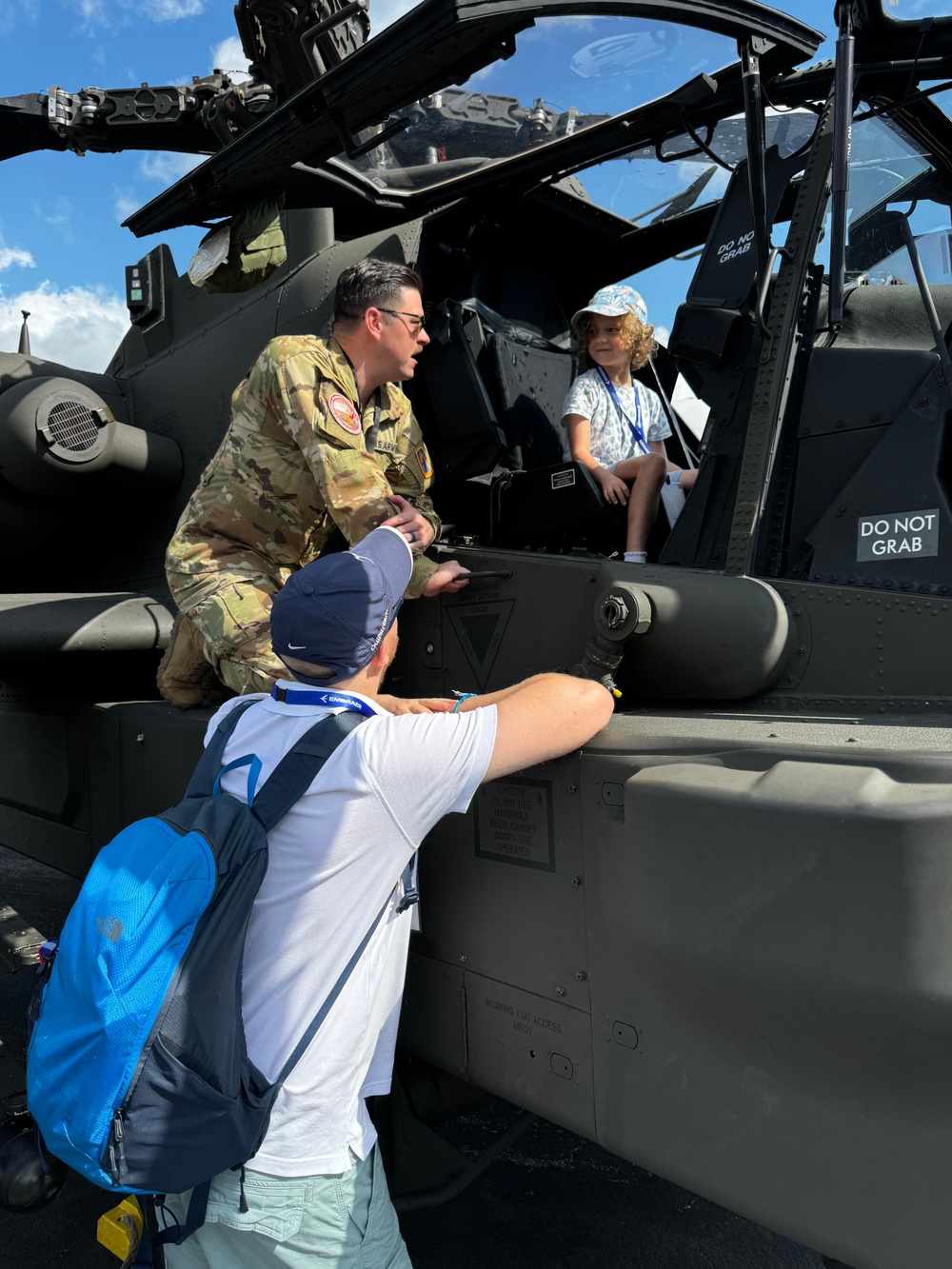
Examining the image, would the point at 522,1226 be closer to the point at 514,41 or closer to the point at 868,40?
the point at 514,41

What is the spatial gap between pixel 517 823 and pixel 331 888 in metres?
0.48

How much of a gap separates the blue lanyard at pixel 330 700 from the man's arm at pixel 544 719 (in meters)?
0.18

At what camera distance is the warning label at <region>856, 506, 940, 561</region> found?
215 cm

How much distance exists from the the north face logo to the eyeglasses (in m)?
1.74

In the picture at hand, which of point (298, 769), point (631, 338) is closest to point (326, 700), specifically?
point (298, 769)

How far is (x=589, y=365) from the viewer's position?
11.2 ft

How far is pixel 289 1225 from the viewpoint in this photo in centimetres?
165

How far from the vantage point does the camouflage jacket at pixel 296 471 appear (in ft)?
8.25

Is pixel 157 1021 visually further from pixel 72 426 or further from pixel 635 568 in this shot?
pixel 72 426

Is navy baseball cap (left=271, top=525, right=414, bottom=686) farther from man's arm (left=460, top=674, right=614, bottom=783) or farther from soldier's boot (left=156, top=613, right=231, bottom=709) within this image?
soldier's boot (left=156, top=613, right=231, bottom=709)

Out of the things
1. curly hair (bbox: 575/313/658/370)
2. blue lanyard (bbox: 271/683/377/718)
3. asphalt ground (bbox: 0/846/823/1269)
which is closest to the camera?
blue lanyard (bbox: 271/683/377/718)

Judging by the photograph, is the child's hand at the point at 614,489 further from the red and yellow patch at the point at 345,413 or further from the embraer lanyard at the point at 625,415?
the red and yellow patch at the point at 345,413

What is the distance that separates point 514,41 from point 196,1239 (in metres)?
2.48

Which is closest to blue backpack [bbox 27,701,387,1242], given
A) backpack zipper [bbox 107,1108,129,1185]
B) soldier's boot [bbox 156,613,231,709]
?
backpack zipper [bbox 107,1108,129,1185]
